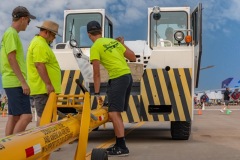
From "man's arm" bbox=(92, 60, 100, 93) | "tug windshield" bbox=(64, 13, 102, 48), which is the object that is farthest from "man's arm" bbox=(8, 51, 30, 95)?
"tug windshield" bbox=(64, 13, 102, 48)

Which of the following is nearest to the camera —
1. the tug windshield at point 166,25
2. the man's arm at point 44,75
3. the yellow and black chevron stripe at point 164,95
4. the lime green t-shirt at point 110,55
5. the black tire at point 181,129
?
the man's arm at point 44,75

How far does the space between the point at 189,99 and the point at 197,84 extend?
1.24 m

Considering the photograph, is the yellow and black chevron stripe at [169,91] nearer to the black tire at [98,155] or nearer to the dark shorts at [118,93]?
the dark shorts at [118,93]

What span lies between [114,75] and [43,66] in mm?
1221

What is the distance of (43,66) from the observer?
19.5 feet

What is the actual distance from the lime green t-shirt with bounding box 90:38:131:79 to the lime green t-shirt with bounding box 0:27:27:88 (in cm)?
144

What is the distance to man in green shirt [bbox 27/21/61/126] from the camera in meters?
5.96

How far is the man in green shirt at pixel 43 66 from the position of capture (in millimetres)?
5957

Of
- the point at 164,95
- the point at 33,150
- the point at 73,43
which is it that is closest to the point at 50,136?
the point at 33,150

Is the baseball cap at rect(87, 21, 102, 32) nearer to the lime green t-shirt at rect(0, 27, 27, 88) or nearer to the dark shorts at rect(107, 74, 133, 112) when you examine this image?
the dark shorts at rect(107, 74, 133, 112)

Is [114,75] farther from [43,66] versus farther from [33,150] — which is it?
[33,150]

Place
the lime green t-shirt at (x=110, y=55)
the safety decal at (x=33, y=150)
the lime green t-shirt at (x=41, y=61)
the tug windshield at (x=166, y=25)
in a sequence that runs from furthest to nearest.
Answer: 1. the tug windshield at (x=166, y=25)
2. the lime green t-shirt at (x=110, y=55)
3. the lime green t-shirt at (x=41, y=61)
4. the safety decal at (x=33, y=150)

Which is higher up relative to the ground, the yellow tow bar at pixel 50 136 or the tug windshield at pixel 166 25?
the tug windshield at pixel 166 25

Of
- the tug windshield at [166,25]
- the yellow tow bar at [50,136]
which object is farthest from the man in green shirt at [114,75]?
the tug windshield at [166,25]
